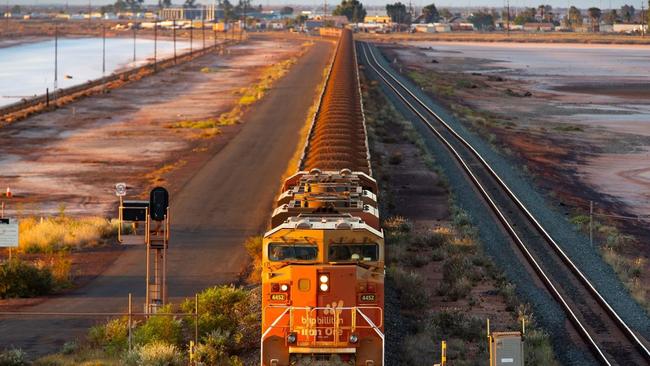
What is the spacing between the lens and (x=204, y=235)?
34.2 metres

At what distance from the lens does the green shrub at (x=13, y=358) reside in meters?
19.2

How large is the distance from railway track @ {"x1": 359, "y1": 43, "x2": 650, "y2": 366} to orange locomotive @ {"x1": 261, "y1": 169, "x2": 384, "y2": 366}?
5.73m

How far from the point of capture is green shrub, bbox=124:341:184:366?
62.5 feet

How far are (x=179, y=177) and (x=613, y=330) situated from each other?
25881 mm

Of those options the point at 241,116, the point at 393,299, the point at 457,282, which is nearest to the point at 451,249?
the point at 457,282

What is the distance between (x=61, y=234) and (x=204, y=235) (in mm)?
4265

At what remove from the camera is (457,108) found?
273ft

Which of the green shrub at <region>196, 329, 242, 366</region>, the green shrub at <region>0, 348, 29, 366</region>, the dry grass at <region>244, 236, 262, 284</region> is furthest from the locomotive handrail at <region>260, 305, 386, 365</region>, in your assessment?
the dry grass at <region>244, 236, 262, 284</region>

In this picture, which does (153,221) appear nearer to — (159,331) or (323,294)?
(159,331)

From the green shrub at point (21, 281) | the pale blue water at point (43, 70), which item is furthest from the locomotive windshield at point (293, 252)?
the pale blue water at point (43, 70)

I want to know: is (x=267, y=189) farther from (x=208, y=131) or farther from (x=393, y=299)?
(x=208, y=131)

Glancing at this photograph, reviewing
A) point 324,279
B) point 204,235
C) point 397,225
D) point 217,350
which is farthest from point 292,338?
point 204,235

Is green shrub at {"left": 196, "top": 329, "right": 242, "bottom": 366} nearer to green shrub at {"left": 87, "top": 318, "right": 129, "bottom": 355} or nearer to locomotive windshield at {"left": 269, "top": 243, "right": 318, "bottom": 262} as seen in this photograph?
green shrub at {"left": 87, "top": 318, "right": 129, "bottom": 355}

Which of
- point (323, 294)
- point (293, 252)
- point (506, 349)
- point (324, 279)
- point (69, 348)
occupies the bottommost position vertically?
point (69, 348)
